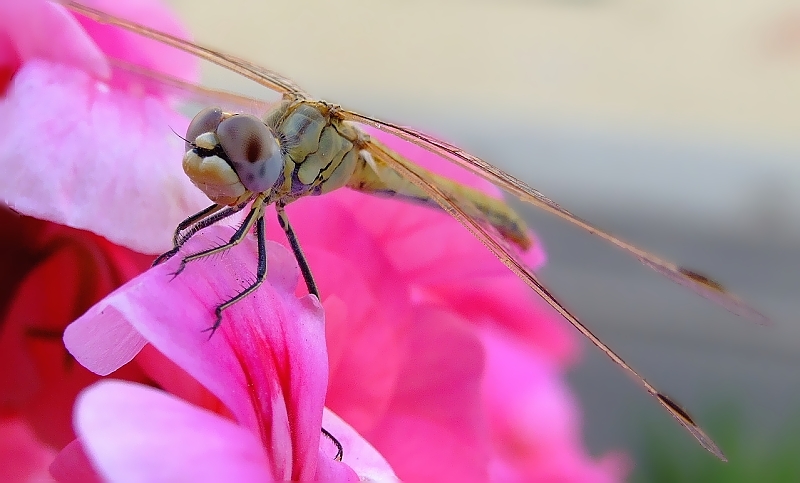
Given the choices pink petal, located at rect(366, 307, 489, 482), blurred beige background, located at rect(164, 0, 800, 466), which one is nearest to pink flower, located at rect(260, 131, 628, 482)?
pink petal, located at rect(366, 307, 489, 482)

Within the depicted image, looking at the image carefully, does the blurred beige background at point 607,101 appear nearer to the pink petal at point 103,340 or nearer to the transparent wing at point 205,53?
the transparent wing at point 205,53

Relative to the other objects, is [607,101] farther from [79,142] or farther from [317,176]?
[79,142]

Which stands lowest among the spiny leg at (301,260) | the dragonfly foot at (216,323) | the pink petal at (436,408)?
the pink petal at (436,408)

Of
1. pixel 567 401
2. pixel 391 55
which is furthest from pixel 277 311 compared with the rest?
pixel 391 55

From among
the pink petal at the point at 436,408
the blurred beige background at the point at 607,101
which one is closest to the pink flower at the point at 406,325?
the pink petal at the point at 436,408

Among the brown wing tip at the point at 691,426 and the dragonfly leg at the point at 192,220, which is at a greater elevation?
the brown wing tip at the point at 691,426

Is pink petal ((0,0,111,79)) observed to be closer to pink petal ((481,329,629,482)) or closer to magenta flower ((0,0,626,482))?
magenta flower ((0,0,626,482))

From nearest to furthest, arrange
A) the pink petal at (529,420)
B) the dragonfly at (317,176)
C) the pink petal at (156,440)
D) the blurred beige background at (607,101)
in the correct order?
the pink petal at (156,440)
the dragonfly at (317,176)
the pink petal at (529,420)
the blurred beige background at (607,101)

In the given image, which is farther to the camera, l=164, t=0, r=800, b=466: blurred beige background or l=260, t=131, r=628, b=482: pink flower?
l=164, t=0, r=800, b=466: blurred beige background
